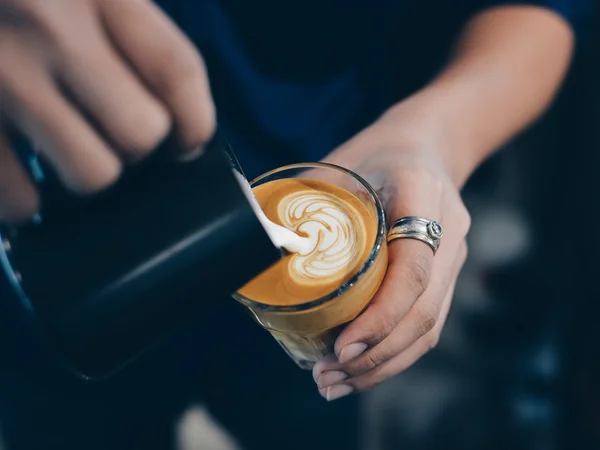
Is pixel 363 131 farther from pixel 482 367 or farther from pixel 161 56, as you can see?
pixel 482 367

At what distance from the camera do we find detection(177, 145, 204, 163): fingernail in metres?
0.49

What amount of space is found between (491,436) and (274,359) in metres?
1.02

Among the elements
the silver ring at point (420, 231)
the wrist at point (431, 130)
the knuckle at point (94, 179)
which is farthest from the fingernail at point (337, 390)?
the knuckle at point (94, 179)

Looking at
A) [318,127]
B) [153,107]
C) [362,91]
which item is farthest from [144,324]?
[362,91]

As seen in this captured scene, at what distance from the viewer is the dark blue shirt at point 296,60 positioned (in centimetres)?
93

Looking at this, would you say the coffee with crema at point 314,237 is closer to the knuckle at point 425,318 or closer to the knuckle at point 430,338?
the knuckle at point 425,318

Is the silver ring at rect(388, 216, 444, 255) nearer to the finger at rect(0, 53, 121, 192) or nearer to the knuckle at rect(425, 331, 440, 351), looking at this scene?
the knuckle at rect(425, 331, 440, 351)

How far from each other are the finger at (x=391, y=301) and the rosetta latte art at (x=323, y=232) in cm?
6

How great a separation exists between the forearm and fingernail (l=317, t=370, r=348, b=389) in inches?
15.9

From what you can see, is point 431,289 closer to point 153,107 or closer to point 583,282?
point 153,107

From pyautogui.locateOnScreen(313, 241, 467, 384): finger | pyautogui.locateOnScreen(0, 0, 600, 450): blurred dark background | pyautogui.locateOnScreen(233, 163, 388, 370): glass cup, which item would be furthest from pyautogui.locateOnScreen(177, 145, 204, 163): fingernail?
pyautogui.locateOnScreen(0, 0, 600, 450): blurred dark background

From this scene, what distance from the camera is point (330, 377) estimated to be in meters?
0.81

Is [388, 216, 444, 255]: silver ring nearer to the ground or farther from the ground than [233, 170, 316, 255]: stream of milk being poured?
nearer to the ground

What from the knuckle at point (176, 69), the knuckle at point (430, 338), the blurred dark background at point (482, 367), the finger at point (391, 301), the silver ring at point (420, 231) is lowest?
the blurred dark background at point (482, 367)
